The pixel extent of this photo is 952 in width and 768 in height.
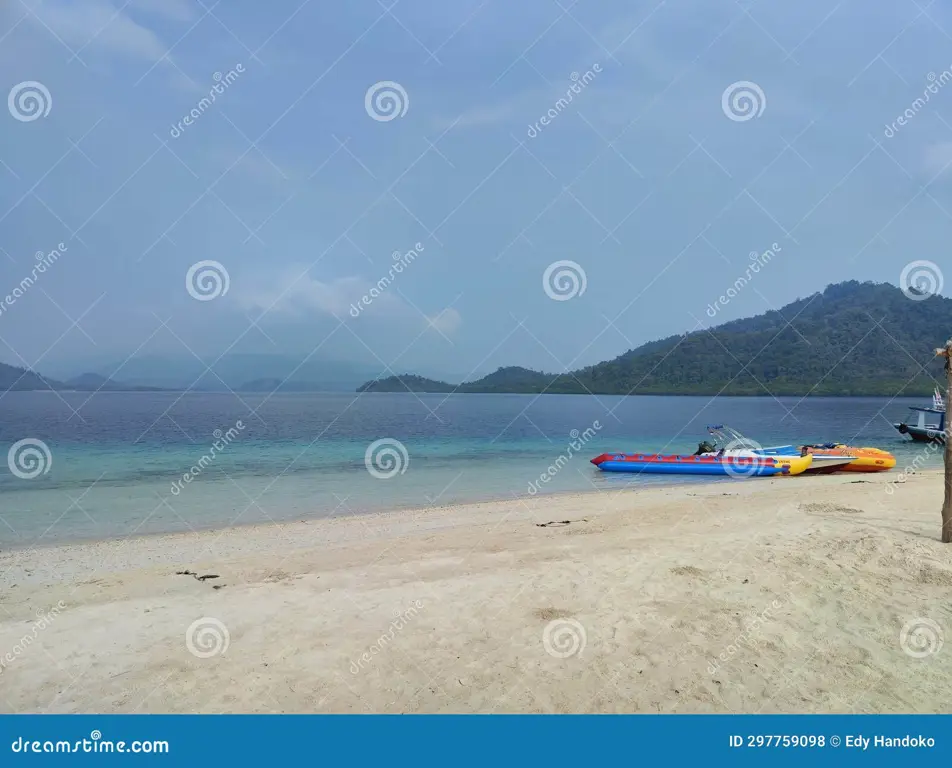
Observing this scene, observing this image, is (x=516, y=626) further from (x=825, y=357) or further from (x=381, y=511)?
(x=825, y=357)

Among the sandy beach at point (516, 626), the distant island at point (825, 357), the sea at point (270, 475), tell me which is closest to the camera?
the sandy beach at point (516, 626)

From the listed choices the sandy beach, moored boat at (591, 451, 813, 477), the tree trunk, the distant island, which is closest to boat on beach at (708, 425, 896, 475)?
moored boat at (591, 451, 813, 477)

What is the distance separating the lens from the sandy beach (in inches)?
221

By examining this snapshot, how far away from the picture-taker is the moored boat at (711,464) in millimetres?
25984

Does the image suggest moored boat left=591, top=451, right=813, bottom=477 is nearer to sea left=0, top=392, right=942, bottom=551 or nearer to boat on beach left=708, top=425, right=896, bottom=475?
boat on beach left=708, top=425, right=896, bottom=475

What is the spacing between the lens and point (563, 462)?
33719mm

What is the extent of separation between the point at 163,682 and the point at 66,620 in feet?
10.9

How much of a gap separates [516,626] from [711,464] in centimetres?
2339

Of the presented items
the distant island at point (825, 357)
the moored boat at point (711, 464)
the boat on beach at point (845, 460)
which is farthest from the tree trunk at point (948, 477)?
the distant island at point (825, 357)

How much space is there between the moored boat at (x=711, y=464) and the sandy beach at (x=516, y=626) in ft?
45.8

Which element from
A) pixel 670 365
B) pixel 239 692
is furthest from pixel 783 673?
pixel 670 365

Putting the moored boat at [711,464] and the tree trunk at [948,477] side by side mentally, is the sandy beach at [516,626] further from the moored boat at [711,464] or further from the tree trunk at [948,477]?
the moored boat at [711,464]

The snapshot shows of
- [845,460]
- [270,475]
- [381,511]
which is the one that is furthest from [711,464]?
[270,475]

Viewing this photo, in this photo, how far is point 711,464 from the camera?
27.8 meters
